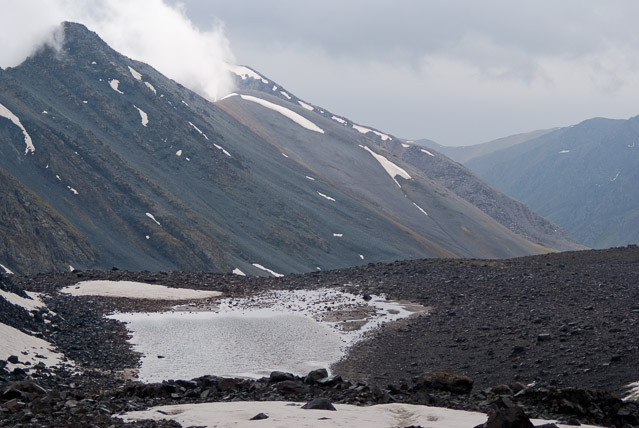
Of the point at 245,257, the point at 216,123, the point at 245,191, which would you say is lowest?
the point at 245,257

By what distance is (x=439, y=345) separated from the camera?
112ft

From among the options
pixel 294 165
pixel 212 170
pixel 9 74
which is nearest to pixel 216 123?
pixel 294 165

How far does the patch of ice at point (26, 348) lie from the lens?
2722 centimetres

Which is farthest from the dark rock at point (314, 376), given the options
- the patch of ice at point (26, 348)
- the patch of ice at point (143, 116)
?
the patch of ice at point (143, 116)

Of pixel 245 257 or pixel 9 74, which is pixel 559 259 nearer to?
pixel 245 257

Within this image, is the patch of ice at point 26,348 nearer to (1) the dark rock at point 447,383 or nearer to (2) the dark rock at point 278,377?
(2) the dark rock at point 278,377

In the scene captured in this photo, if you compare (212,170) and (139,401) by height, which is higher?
(212,170)

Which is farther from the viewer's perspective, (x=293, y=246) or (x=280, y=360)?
(x=293, y=246)

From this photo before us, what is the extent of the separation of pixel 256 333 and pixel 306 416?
20.6 m

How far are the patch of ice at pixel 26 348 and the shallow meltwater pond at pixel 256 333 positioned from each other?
3.28m

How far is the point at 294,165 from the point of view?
541ft

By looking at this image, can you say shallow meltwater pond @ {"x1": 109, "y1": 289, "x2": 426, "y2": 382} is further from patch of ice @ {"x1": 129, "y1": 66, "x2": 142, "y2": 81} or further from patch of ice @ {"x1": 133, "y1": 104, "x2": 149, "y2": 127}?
patch of ice @ {"x1": 129, "y1": 66, "x2": 142, "y2": 81}

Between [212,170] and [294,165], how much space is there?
3596 cm

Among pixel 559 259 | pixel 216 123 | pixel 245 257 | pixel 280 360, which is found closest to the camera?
pixel 280 360
